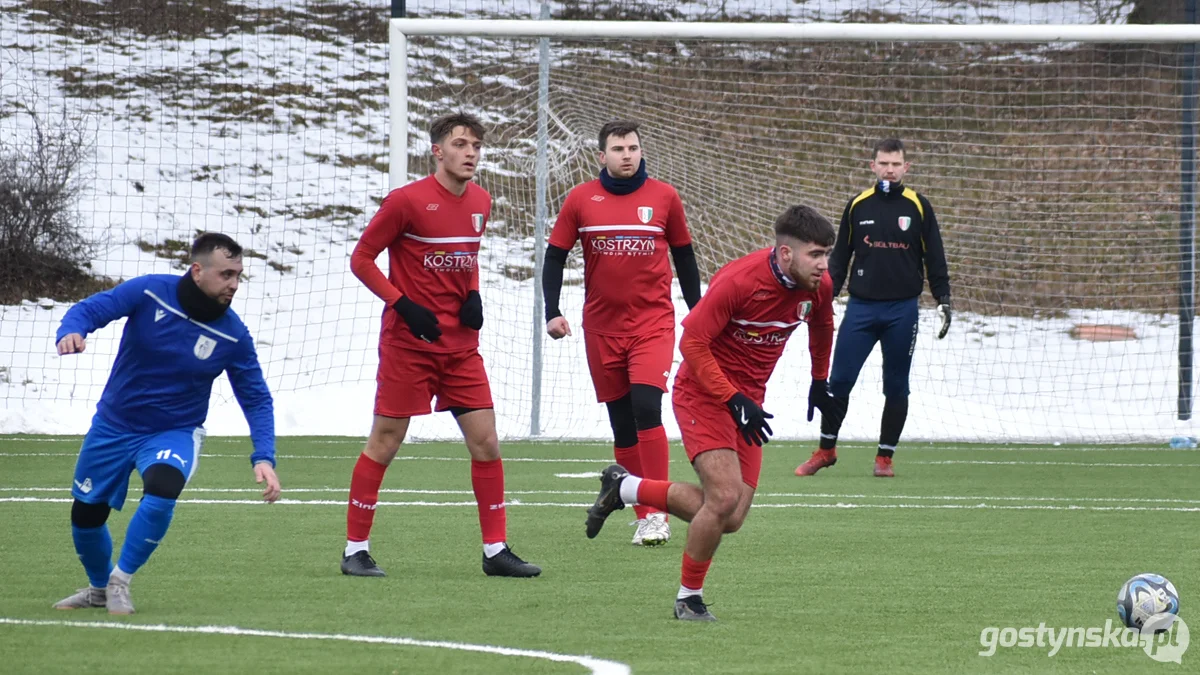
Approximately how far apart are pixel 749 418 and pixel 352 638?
1.55 m

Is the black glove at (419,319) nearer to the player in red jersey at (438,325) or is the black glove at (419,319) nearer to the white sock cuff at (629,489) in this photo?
the player in red jersey at (438,325)

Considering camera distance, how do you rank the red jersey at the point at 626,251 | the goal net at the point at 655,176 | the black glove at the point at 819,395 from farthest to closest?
the goal net at the point at 655,176, the red jersey at the point at 626,251, the black glove at the point at 819,395

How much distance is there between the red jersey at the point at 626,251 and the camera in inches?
301

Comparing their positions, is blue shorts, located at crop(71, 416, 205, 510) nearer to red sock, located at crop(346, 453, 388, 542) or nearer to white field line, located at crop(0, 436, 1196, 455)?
red sock, located at crop(346, 453, 388, 542)

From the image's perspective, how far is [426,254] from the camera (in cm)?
657

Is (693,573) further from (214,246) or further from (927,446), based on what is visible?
(927,446)

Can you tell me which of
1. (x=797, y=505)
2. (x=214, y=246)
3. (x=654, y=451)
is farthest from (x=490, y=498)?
(x=797, y=505)

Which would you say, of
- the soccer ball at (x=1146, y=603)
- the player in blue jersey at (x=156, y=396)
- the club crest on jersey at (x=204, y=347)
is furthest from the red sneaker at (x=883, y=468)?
the club crest on jersey at (x=204, y=347)

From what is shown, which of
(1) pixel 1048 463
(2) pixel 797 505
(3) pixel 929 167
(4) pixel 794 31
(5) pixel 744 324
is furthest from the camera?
(3) pixel 929 167

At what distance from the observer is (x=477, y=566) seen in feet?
21.9

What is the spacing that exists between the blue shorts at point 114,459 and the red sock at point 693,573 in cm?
185

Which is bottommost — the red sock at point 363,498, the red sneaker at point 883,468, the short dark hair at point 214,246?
the red sneaker at point 883,468

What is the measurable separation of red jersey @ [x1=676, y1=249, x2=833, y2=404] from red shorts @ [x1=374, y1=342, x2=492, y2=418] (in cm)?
118

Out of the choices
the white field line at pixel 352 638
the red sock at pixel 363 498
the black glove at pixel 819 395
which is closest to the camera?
the white field line at pixel 352 638
